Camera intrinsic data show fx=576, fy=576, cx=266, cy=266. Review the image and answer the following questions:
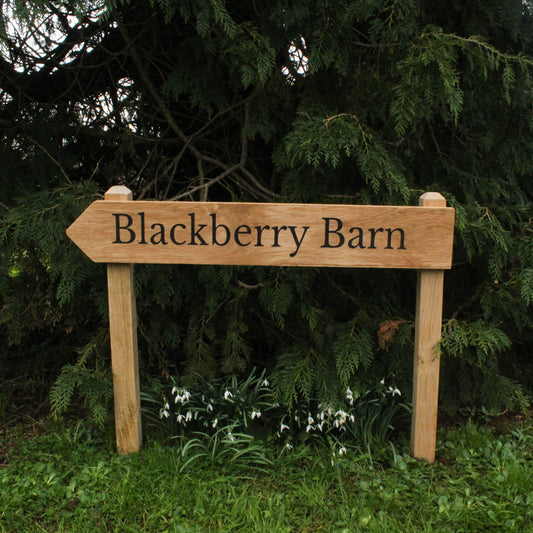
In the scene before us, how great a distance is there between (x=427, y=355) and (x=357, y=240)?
0.69 m

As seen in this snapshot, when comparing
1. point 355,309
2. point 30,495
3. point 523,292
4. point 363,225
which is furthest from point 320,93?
point 30,495

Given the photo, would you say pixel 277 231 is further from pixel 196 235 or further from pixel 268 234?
pixel 196 235

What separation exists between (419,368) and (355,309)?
704mm

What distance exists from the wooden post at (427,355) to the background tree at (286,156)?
3.9 inches

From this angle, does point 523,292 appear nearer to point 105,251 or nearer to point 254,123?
point 254,123

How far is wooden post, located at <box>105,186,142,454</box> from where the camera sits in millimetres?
2875

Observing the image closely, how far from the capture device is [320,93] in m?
3.15

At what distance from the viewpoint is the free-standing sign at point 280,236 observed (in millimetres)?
2729

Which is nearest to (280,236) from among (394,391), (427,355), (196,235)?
(196,235)

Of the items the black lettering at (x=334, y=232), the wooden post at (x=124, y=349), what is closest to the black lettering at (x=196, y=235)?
the wooden post at (x=124, y=349)

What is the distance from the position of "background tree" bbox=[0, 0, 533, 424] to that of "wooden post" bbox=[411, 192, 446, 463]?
0.33 feet

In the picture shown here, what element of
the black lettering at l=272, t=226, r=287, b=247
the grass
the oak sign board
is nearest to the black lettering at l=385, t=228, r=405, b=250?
the oak sign board

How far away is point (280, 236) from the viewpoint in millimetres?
2762

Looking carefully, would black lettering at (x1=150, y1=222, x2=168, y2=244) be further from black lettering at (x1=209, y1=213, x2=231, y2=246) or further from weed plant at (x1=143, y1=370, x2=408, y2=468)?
weed plant at (x1=143, y1=370, x2=408, y2=468)
